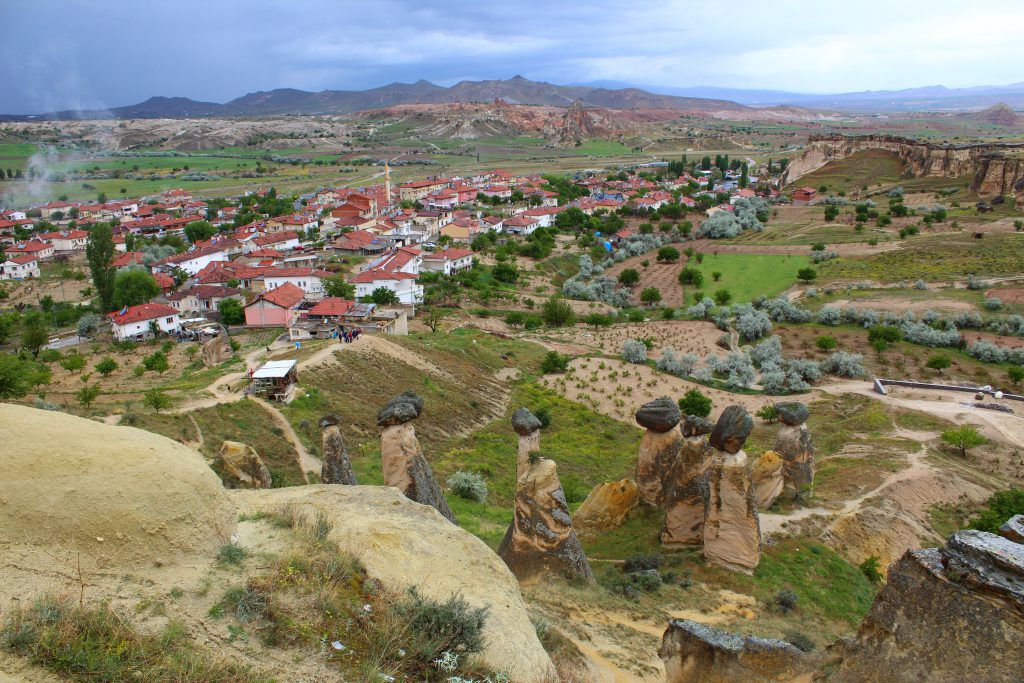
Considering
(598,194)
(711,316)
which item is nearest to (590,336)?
(711,316)

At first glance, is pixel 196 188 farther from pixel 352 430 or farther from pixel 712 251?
pixel 352 430

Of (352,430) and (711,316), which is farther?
(711,316)

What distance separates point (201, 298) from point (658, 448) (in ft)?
147

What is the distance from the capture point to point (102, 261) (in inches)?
1895

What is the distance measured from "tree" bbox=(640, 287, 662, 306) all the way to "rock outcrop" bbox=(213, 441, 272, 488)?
152ft

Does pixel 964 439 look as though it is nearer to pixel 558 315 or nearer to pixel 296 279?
pixel 558 315

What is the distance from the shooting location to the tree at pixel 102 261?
47.2m

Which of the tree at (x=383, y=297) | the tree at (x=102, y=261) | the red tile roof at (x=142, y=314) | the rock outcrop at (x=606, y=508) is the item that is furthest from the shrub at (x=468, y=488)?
the tree at (x=102, y=261)

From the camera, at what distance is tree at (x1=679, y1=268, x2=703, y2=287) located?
2434 inches

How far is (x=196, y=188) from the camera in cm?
12456

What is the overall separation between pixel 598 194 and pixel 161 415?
92.3 meters

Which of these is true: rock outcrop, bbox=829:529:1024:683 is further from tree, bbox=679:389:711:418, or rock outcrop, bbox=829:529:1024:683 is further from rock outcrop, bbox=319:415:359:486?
tree, bbox=679:389:711:418

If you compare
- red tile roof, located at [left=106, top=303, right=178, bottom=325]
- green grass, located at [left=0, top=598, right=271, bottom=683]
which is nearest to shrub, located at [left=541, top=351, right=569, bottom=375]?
red tile roof, located at [left=106, top=303, right=178, bottom=325]

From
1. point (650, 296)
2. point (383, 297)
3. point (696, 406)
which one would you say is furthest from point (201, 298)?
point (696, 406)
